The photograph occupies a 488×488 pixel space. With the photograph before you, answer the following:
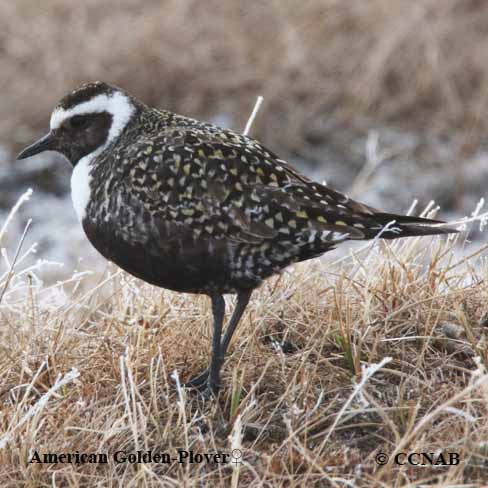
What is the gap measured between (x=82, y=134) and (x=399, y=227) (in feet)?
4.11

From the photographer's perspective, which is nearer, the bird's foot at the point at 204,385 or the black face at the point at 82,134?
the bird's foot at the point at 204,385

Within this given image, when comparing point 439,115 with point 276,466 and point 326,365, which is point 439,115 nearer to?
point 326,365

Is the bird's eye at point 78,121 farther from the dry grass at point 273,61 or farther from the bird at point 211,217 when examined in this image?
the dry grass at point 273,61

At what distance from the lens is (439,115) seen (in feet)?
26.5

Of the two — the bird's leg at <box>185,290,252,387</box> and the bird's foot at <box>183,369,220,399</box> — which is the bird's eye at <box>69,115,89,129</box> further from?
the bird's foot at <box>183,369,220,399</box>

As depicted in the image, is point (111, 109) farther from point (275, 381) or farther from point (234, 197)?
point (275, 381)

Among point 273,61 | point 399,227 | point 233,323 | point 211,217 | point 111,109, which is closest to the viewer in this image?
point 211,217

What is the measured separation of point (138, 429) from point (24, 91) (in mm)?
5455

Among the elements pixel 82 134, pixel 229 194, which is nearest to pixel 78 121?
pixel 82 134

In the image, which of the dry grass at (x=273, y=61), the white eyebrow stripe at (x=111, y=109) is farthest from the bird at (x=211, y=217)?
the dry grass at (x=273, y=61)

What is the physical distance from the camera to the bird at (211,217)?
11.4 feet

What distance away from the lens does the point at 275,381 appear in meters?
3.65

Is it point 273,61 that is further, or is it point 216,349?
point 273,61

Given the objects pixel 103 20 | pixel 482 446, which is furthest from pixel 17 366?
pixel 103 20
